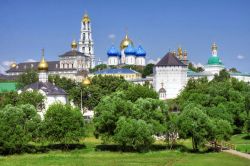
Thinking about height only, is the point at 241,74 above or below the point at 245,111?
above

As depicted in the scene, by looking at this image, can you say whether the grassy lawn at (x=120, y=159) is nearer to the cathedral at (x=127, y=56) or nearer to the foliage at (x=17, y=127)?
the foliage at (x=17, y=127)

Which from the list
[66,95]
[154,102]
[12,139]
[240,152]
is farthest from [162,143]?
[66,95]

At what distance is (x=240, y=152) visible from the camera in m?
41.2

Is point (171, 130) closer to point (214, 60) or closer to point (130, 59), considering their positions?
point (214, 60)

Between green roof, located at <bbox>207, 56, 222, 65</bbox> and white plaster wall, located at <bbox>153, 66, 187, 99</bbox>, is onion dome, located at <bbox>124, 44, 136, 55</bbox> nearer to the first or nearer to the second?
green roof, located at <bbox>207, 56, 222, 65</bbox>

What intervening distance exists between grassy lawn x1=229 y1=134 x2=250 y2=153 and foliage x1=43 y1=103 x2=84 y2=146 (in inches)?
555

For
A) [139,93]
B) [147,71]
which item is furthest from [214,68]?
[139,93]

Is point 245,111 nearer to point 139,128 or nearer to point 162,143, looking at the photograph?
point 162,143

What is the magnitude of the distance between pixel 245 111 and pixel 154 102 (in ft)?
44.9

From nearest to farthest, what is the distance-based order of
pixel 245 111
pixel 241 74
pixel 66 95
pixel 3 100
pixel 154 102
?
pixel 154 102 → pixel 245 111 → pixel 3 100 → pixel 66 95 → pixel 241 74

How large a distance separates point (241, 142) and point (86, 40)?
10107 centimetres

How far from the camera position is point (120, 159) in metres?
39.5

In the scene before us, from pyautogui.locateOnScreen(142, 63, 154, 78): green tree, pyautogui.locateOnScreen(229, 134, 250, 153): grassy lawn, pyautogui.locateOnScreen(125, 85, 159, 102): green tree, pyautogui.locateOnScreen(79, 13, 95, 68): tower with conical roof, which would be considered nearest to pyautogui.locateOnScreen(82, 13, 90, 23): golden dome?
pyautogui.locateOnScreen(79, 13, 95, 68): tower with conical roof

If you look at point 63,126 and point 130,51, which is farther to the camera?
point 130,51
